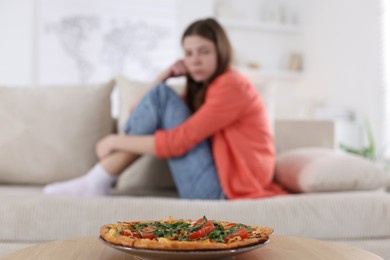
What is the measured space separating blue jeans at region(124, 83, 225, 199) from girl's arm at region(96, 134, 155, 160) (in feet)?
0.16

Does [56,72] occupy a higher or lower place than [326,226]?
higher

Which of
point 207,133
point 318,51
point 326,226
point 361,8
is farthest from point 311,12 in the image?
point 326,226

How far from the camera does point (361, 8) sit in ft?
14.8

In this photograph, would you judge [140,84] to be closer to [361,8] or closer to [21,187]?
[21,187]

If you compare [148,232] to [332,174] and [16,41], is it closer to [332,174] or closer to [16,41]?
[332,174]

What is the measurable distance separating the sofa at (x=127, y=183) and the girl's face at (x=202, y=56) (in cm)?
37

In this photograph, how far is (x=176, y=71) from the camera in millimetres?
2266

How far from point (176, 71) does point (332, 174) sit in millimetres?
828

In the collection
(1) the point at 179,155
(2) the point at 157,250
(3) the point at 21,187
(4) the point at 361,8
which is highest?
(4) the point at 361,8

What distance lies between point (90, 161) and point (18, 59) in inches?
100

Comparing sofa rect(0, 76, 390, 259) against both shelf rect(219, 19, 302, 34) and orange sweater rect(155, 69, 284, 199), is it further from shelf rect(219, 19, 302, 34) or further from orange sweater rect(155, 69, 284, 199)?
shelf rect(219, 19, 302, 34)

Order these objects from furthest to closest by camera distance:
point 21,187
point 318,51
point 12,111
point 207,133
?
point 318,51 → point 12,111 → point 21,187 → point 207,133

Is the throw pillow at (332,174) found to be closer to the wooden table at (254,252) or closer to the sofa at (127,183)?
the sofa at (127,183)

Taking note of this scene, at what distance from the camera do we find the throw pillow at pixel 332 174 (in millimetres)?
1836
